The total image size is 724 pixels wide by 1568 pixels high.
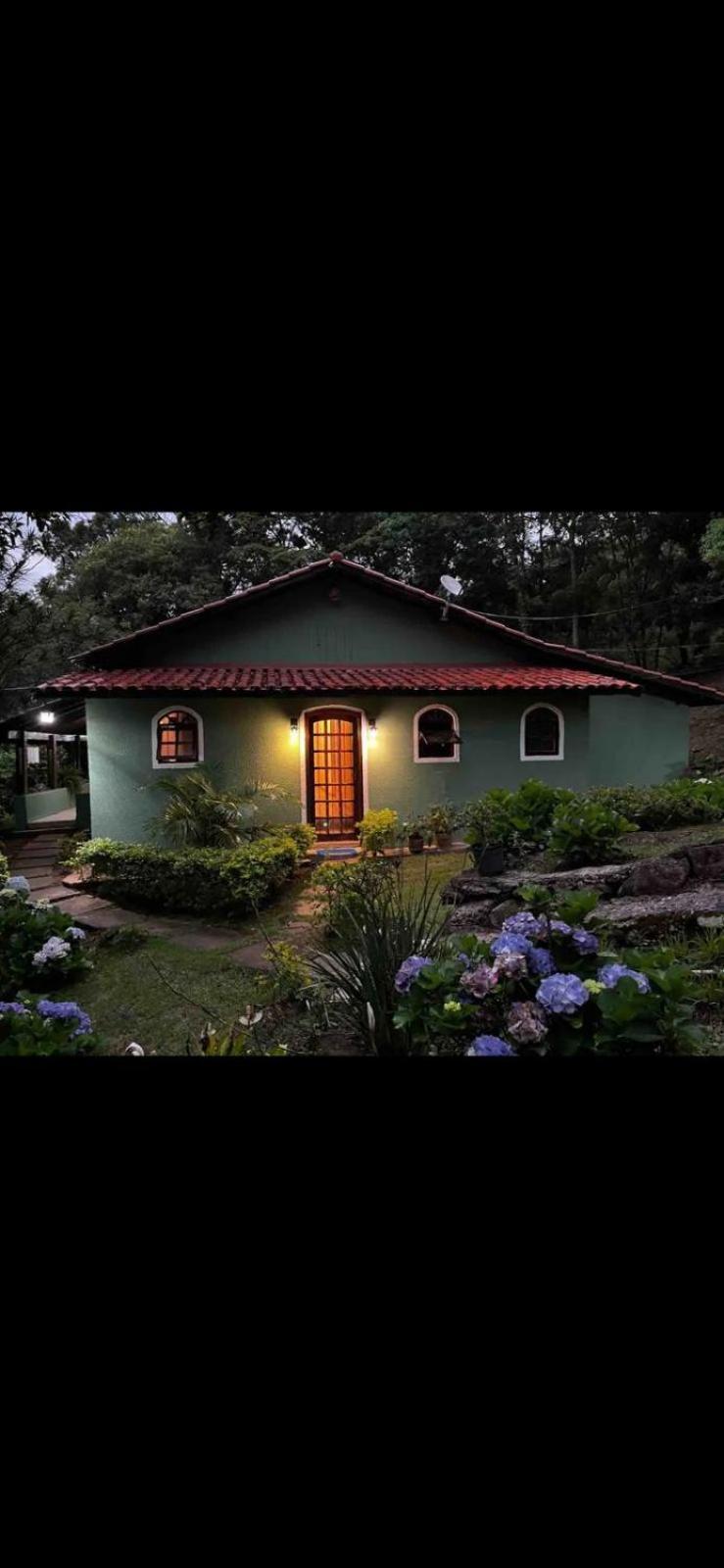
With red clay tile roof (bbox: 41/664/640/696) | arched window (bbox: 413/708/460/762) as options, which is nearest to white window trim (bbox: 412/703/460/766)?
arched window (bbox: 413/708/460/762)

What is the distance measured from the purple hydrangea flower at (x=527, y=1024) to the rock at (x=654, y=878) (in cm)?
267

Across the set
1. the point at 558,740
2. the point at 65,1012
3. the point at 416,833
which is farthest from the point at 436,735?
the point at 65,1012

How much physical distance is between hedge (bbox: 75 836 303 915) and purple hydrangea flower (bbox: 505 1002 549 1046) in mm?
3552

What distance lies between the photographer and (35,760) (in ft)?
39.9

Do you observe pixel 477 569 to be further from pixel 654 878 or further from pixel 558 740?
pixel 654 878

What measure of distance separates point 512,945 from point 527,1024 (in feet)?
0.99

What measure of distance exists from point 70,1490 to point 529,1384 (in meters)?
0.66

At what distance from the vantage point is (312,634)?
8.58 meters

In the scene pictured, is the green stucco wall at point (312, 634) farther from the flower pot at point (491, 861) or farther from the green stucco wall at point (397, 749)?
the flower pot at point (491, 861)

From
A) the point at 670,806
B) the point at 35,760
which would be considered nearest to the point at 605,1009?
the point at 670,806

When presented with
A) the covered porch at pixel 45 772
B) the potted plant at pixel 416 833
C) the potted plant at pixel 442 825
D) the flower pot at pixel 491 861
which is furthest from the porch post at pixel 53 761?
the flower pot at pixel 491 861

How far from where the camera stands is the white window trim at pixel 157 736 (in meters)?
7.77
